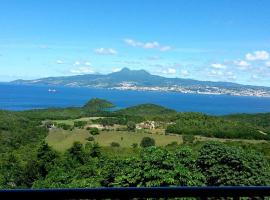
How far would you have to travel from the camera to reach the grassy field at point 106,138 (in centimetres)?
4459

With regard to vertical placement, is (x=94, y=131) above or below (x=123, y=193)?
below

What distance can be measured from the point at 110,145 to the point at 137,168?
27384mm

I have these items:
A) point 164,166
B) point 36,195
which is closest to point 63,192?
point 36,195

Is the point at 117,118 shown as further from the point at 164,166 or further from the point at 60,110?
the point at 164,166

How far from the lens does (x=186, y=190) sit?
1500 millimetres

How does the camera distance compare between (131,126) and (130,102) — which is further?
(130,102)

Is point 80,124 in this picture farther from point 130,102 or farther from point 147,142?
point 130,102

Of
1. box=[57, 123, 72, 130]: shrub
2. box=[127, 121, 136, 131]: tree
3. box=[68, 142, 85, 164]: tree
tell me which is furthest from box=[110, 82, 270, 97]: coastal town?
box=[68, 142, 85, 164]: tree

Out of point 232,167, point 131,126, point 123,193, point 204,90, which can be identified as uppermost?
point 123,193

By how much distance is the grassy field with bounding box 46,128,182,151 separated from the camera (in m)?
44.6

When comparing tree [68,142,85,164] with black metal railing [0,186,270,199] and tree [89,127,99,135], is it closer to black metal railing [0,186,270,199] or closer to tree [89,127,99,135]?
tree [89,127,99,135]

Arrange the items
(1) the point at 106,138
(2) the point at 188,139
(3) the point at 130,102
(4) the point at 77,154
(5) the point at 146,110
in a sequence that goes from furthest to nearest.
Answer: (3) the point at 130,102
(5) the point at 146,110
(1) the point at 106,138
(2) the point at 188,139
(4) the point at 77,154

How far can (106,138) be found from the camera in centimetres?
4753

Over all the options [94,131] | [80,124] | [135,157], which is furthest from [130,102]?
[135,157]
